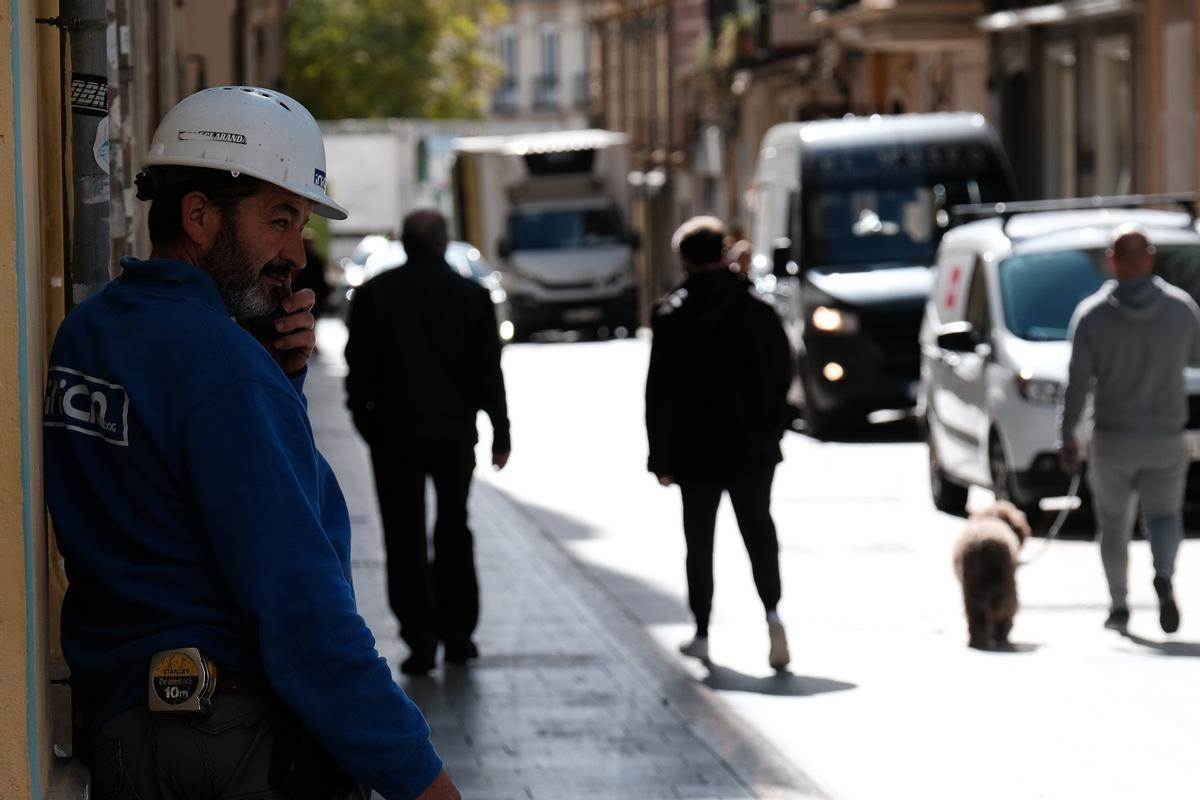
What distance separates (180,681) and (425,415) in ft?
20.6

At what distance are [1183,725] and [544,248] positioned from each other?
108ft

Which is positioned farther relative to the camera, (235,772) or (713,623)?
(713,623)

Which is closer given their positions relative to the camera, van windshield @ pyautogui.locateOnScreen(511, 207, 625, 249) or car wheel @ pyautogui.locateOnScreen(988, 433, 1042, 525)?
car wheel @ pyautogui.locateOnScreen(988, 433, 1042, 525)

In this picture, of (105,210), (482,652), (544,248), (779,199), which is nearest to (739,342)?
(482,652)

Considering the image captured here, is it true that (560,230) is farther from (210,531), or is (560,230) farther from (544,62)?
(544,62)

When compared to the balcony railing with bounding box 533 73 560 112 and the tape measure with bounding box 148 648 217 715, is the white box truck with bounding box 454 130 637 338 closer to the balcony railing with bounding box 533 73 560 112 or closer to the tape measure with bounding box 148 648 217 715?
the tape measure with bounding box 148 648 217 715

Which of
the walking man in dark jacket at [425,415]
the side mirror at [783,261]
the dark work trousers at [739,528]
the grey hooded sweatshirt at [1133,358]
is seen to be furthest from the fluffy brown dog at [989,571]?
the side mirror at [783,261]

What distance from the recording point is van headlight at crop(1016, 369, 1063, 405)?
13.5 m

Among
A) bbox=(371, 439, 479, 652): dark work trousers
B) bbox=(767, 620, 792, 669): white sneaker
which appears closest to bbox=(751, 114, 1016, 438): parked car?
bbox=(767, 620, 792, 669): white sneaker

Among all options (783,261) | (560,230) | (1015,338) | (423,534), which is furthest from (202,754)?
(560,230)

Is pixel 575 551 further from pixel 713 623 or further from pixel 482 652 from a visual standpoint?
pixel 482 652

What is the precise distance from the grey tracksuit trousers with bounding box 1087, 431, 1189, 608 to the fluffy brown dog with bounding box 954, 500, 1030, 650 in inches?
15.7

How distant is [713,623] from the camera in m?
10.9

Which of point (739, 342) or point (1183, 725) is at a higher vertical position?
point (739, 342)
